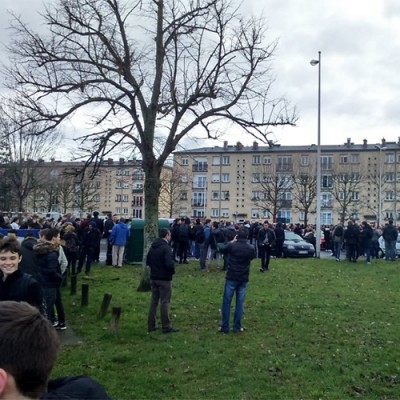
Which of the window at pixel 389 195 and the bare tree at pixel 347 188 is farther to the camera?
the window at pixel 389 195

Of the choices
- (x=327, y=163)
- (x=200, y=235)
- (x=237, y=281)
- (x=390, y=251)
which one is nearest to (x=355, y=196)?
(x=327, y=163)

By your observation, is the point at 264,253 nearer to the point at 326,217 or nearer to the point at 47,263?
the point at 47,263

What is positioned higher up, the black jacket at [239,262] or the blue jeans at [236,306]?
the black jacket at [239,262]

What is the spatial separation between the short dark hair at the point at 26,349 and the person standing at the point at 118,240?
61.0 ft

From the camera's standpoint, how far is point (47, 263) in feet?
28.7

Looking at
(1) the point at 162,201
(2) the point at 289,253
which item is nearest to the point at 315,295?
(2) the point at 289,253

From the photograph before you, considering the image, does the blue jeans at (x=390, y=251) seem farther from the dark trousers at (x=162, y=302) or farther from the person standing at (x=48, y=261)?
the person standing at (x=48, y=261)

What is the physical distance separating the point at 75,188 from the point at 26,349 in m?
69.1

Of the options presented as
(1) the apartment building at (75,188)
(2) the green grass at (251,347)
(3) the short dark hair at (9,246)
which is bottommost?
(2) the green grass at (251,347)

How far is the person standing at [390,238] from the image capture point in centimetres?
2464

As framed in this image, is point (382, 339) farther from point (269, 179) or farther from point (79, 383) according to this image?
point (269, 179)

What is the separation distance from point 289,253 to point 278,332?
1736 cm

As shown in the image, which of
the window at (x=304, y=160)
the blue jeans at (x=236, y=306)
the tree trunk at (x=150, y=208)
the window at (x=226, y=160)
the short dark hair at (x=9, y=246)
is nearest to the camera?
the short dark hair at (x=9, y=246)

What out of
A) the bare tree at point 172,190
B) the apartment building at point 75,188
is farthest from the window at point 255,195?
the apartment building at point 75,188
